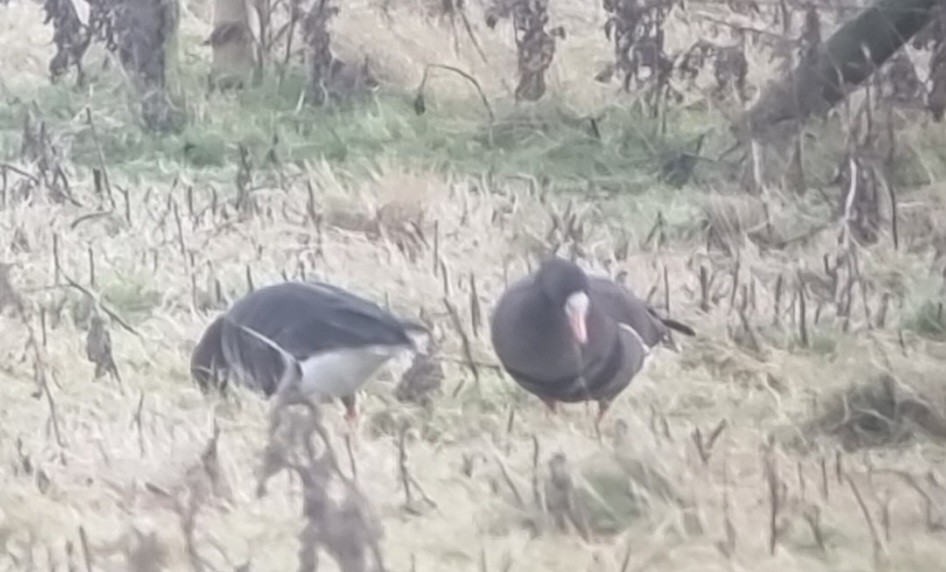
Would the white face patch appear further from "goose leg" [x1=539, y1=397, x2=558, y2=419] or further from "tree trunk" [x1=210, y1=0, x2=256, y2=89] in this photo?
"tree trunk" [x1=210, y1=0, x2=256, y2=89]

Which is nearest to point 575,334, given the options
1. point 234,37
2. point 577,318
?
point 577,318

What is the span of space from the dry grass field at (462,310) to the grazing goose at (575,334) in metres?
0.02

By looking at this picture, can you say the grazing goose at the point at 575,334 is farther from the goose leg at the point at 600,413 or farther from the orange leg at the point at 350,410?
the orange leg at the point at 350,410

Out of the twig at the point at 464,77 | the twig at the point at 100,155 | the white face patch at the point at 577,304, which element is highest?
the twig at the point at 464,77

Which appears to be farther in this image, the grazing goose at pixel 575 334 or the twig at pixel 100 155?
the twig at pixel 100 155

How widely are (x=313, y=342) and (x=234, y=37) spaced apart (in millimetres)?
287

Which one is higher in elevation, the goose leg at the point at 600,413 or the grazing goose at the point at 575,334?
the grazing goose at the point at 575,334

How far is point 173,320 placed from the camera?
145 centimetres

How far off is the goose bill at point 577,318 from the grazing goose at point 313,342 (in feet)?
0.44

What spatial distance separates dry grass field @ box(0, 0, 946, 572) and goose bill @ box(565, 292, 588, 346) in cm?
4

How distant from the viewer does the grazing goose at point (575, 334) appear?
4.52ft

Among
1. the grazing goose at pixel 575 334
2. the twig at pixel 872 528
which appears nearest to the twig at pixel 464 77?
the grazing goose at pixel 575 334

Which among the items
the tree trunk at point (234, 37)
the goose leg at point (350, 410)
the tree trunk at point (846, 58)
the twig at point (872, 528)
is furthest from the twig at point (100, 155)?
the twig at point (872, 528)

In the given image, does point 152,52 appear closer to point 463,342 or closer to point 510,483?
point 463,342
